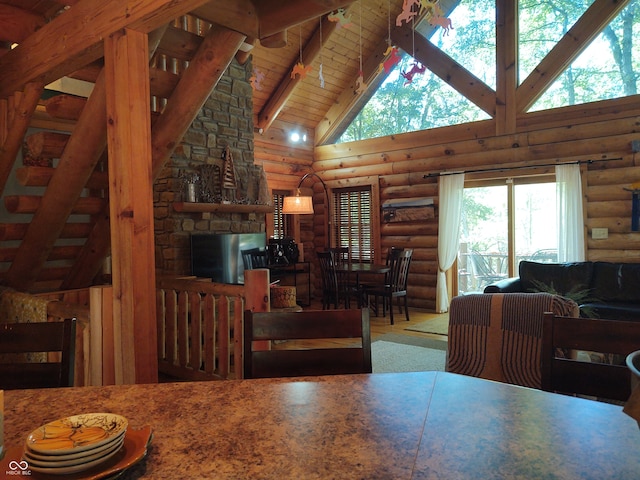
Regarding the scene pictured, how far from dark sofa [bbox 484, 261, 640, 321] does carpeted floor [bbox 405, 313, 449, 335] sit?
929mm

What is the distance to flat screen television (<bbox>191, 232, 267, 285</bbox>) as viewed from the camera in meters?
4.69

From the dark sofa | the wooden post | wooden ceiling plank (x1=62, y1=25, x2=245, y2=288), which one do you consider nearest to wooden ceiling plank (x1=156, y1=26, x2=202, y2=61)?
wooden ceiling plank (x1=62, y1=25, x2=245, y2=288)

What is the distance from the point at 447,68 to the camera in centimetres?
690

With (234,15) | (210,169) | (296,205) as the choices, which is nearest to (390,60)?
(234,15)

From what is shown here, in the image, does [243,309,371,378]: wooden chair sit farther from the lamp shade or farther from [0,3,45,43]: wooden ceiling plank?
the lamp shade

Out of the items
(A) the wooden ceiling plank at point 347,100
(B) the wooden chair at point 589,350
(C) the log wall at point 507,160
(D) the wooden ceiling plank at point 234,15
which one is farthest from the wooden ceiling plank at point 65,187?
(A) the wooden ceiling plank at point 347,100

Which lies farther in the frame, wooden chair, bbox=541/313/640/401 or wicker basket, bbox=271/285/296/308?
wicker basket, bbox=271/285/296/308

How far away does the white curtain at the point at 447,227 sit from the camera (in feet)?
22.3

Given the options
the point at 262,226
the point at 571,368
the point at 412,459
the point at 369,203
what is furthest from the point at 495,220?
the point at 412,459

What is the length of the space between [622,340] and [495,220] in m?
5.58

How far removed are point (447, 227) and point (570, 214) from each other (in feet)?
5.35

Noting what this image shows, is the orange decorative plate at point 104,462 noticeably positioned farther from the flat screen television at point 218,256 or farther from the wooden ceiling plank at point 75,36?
the flat screen television at point 218,256

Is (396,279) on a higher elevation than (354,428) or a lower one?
lower

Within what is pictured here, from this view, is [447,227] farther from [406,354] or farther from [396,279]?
[406,354]
